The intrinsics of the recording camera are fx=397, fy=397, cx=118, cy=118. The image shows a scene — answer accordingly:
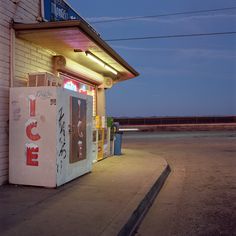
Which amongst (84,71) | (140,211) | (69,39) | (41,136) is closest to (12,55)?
(69,39)

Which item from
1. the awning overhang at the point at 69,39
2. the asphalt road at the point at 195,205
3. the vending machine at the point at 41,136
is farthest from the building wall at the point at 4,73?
the asphalt road at the point at 195,205

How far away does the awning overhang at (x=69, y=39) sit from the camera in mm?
8523

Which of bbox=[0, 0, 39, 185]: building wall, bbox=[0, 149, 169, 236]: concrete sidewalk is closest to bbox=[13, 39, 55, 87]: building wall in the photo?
bbox=[0, 0, 39, 185]: building wall

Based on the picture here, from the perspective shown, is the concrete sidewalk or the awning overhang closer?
the concrete sidewalk

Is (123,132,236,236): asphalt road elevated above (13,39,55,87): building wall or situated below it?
below

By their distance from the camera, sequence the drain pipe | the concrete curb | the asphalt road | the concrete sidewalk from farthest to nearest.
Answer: the drain pipe, the asphalt road, the concrete curb, the concrete sidewalk

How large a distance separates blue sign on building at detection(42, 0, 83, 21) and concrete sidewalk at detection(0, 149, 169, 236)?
4.42m

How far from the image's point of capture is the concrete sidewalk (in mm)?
Result: 5535

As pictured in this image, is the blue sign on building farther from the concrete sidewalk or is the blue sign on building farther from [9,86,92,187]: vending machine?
the concrete sidewalk

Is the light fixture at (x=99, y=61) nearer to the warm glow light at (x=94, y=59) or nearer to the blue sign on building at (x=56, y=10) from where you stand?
the warm glow light at (x=94, y=59)

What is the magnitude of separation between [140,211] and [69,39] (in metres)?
4.62

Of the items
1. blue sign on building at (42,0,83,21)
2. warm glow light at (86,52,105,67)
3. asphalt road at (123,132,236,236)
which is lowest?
asphalt road at (123,132,236,236)

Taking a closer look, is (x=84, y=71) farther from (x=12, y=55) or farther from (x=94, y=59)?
(x=12, y=55)

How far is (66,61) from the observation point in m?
11.6
